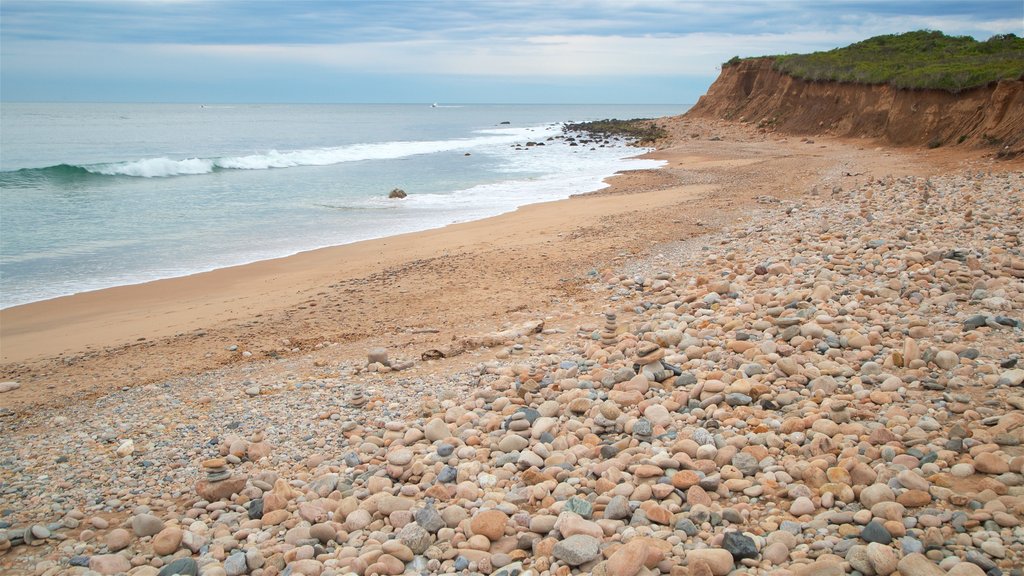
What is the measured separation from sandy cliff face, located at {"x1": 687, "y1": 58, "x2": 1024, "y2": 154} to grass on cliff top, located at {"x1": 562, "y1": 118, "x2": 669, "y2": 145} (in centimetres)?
475

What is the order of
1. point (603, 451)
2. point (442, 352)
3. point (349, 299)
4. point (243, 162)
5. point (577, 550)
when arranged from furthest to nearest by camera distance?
point (243, 162) → point (349, 299) → point (442, 352) → point (603, 451) → point (577, 550)

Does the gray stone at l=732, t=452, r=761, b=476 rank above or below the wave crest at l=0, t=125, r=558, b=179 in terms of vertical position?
below

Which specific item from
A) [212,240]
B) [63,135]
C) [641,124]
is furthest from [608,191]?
[63,135]

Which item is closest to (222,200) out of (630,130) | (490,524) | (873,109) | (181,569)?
(181,569)

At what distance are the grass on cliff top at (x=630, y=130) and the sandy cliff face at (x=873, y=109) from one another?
187 inches

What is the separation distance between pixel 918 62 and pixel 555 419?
103 ft

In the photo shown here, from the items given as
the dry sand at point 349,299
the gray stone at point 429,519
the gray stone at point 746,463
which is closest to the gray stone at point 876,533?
the gray stone at point 746,463

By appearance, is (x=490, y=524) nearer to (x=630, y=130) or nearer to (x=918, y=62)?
(x=918, y=62)

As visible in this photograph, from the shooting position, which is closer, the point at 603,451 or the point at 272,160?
the point at 603,451

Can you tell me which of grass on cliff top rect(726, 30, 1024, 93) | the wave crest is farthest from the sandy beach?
the wave crest

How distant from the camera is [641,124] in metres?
54.3

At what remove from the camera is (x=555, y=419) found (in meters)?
4.41

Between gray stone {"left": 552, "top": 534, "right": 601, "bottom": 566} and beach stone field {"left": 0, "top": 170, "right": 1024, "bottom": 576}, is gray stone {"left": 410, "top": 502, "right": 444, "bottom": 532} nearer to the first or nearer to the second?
beach stone field {"left": 0, "top": 170, "right": 1024, "bottom": 576}

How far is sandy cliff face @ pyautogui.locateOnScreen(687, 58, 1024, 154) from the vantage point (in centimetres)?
1811
